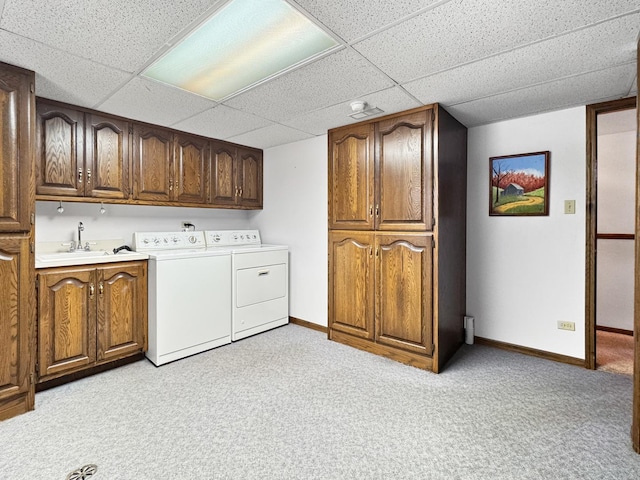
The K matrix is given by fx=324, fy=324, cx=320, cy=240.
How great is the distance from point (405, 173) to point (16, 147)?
2.67m

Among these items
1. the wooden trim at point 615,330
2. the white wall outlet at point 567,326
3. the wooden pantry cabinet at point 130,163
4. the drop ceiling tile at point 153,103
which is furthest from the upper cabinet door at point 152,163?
the wooden trim at point 615,330

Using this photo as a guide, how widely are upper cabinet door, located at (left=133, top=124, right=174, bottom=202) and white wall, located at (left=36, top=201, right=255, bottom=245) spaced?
1.16ft

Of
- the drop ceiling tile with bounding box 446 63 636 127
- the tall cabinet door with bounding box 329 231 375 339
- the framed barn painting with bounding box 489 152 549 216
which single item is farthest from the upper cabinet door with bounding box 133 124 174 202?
the framed barn painting with bounding box 489 152 549 216

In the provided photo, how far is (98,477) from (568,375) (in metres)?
3.10

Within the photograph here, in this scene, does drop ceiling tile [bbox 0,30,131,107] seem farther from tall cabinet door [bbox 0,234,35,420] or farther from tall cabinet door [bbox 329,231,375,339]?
tall cabinet door [bbox 329,231,375,339]

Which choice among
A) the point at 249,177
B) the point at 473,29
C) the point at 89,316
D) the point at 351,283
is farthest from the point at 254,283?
the point at 473,29

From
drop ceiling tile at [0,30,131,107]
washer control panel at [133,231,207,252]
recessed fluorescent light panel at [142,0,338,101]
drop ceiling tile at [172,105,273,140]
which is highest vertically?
drop ceiling tile at [172,105,273,140]

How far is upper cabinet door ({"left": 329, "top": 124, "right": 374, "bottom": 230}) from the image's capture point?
2947 mm

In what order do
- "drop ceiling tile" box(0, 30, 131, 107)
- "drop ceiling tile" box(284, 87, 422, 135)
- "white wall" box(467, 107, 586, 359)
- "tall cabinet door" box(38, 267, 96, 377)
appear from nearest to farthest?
"drop ceiling tile" box(0, 30, 131, 107), "tall cabinet door" box(38, 267, 96, 377), "drop ceiling tile" box(284, 87, 422, 135), "white wall" box(467, 107, 586, 359)

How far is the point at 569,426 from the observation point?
1.86m

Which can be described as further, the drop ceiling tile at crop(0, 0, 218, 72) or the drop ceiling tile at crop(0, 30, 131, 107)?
the drop ceiling tile at crop(0, 30, 131, 107)

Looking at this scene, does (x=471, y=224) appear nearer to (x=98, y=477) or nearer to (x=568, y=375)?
(x=568, y=375)

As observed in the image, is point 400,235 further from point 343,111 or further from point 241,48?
point 241,48

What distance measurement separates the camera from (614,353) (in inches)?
115
